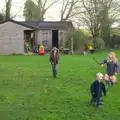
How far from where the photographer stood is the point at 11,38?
3828cm

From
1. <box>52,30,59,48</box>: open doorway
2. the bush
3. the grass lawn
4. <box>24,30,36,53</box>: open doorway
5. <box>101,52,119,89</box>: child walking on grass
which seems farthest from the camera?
<box>52,30,59,48</box>: open doorway

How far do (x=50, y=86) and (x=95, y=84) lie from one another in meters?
4.10

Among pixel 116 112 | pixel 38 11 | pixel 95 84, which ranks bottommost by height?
pixel 116 112

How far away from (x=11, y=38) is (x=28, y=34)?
8.07m

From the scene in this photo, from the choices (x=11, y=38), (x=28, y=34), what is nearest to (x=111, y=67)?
(x=11, y=38)

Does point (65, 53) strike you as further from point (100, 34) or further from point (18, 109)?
point (18, 109)

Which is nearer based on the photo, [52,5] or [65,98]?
[65,98]

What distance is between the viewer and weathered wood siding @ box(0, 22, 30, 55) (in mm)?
38094

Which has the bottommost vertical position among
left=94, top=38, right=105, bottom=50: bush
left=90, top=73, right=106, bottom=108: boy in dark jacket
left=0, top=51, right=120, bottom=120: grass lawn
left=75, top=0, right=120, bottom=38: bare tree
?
left=0, top=51, right=120, bottom=120: grass lawn

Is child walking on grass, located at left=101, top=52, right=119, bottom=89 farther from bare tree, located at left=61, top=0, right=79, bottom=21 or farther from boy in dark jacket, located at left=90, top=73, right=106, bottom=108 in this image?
bare tree, located at left=61, top=0, right=79, bottom=21

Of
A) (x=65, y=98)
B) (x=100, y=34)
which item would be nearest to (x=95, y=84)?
(x=65, y=98)

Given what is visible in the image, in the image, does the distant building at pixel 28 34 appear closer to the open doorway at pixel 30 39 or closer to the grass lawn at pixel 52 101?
the open doorway at pixel 30 39

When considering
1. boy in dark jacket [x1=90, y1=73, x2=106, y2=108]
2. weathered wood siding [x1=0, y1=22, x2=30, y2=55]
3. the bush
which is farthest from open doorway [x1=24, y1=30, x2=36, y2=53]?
boy in dark jacket [x1=90, y1=73, x2=106, y2=108]

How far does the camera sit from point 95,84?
10094 mm
